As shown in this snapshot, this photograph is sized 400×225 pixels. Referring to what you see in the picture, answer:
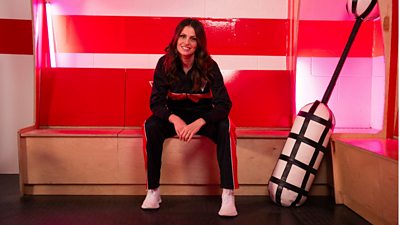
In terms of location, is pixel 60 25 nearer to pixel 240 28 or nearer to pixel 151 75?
pixel 151 75

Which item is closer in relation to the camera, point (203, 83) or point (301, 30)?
point (203, 83)

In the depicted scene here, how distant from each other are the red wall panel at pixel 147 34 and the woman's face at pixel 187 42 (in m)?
0.69

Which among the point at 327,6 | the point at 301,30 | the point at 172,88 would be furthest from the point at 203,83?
the point at 327,6

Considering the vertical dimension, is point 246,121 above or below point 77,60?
below

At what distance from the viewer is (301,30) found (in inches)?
110

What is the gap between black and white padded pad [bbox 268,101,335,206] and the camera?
215 centimetres

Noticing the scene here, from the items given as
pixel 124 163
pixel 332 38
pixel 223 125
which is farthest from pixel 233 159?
pixel 332 38

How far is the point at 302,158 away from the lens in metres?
2.15

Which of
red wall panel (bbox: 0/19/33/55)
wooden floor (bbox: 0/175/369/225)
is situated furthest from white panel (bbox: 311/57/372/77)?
red wall panel (bbox: 0/19/33/55)

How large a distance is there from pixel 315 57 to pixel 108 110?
1.45 metres

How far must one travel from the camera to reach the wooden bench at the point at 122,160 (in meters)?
2.34

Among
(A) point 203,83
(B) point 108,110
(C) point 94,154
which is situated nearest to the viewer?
(A) point 203,83

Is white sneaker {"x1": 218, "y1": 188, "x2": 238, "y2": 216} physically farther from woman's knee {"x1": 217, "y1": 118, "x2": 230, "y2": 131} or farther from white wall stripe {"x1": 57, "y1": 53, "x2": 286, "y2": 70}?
white wall stripe {"x1": 57, "y1": 53, "x2": 286, "y2": 70}

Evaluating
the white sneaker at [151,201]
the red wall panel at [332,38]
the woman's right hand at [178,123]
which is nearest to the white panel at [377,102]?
the red wall panel at [332,38]
